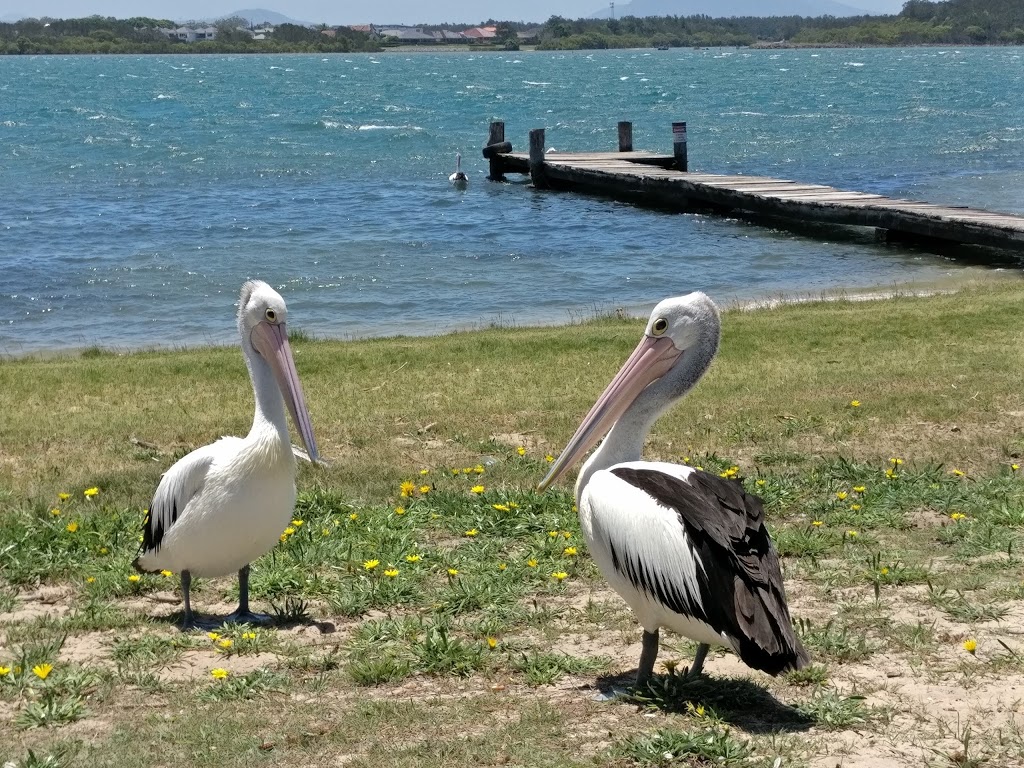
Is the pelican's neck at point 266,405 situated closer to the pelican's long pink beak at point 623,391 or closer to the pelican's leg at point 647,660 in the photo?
the pelican's long pink beak at point 623,391

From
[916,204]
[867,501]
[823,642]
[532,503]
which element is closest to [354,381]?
[532,503]

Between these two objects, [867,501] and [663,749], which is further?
[867,501]

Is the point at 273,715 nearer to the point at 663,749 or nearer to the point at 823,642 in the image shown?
the point at 663,749

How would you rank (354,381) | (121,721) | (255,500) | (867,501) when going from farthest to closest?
1. (354,381)
2. (867,501)
3. (255,500)
4. (121,721)

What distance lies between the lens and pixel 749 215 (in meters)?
25.8

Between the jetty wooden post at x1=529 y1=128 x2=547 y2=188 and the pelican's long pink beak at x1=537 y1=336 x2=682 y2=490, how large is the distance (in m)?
26.8

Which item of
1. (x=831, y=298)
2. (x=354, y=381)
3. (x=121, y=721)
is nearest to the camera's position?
(x=121, y=721)

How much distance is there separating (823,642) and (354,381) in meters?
6.38

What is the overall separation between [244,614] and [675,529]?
6.56ft

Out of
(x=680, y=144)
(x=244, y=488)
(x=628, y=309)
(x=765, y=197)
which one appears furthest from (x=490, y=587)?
(x=680, y=144)

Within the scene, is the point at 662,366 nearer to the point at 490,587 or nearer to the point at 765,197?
the point at 490,587

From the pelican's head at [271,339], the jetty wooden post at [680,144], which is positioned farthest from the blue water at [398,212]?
the pelican's head at [271,339]

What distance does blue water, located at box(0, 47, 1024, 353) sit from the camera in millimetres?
18469

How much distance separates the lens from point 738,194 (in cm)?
2489
